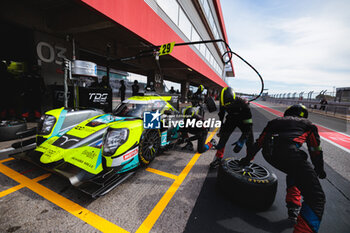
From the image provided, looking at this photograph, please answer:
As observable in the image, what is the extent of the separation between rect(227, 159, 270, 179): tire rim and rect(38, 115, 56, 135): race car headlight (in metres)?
3.12

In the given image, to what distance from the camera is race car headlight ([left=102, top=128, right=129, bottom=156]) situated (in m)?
2.03

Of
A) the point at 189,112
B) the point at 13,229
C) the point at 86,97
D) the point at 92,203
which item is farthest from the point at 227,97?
the point at 86,97

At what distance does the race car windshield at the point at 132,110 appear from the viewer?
3.07 meters

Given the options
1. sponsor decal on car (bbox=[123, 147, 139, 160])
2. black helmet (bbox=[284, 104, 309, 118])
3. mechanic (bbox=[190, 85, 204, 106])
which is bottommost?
sponsor decal on car (bbox=[123, 147, 139, 160])

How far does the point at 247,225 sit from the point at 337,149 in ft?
16.0

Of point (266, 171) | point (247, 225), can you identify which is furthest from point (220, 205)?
point (266, 171)

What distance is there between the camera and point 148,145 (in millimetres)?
2742

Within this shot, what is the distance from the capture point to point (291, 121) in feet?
5.46

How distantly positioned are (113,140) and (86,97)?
468cm

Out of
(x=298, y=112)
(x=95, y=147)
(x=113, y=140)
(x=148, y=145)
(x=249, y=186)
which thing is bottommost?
(x=249, y=186)

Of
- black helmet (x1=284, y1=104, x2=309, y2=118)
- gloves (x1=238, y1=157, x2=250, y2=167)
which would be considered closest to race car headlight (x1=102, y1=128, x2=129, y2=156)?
gloves (x1=238, y1=157, x2=250, y2=167)

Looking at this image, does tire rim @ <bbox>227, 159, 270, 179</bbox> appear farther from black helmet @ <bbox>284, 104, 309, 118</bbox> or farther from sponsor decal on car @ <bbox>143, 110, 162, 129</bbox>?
sponsor decal on car @ <bbox>143, 110, 162, 129</bbox>

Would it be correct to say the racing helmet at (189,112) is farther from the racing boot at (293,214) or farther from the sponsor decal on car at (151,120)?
the racing boot at (293,214)

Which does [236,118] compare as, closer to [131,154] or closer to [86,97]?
[131,154]
